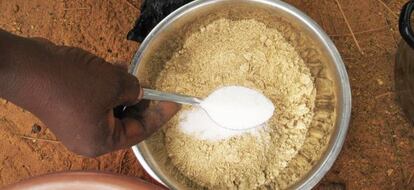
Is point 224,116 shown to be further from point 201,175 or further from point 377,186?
point 377,186

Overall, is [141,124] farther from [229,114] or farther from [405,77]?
[405,77]

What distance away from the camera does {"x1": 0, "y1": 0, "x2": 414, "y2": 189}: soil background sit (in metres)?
1.29

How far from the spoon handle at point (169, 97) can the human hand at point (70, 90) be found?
74 millimetres

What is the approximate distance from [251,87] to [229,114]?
9 cm

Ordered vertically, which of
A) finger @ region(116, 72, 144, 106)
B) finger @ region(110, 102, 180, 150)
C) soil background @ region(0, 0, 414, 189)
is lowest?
soil background @ region(0, 0, 414, 189)

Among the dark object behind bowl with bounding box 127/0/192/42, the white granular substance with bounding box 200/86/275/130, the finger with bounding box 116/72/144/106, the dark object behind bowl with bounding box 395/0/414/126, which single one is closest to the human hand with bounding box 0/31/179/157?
the finger with bounding box 116/72/144/106

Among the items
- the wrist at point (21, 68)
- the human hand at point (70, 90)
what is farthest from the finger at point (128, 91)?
the wrist at point (21, 68)

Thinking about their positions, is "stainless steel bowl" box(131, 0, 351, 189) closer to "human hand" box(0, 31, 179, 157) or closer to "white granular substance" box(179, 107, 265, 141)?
"white granular substance" box(179, 107, 265, 141)

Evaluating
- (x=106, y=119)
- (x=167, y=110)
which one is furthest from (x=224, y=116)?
(x=106, y=119)

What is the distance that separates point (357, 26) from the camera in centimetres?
135

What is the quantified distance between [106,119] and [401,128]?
0.81 metres

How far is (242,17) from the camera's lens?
122 cm

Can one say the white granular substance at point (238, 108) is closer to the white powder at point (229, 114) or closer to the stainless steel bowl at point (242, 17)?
the white powder at point (229, 114)

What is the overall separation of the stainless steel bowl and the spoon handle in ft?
0.52
